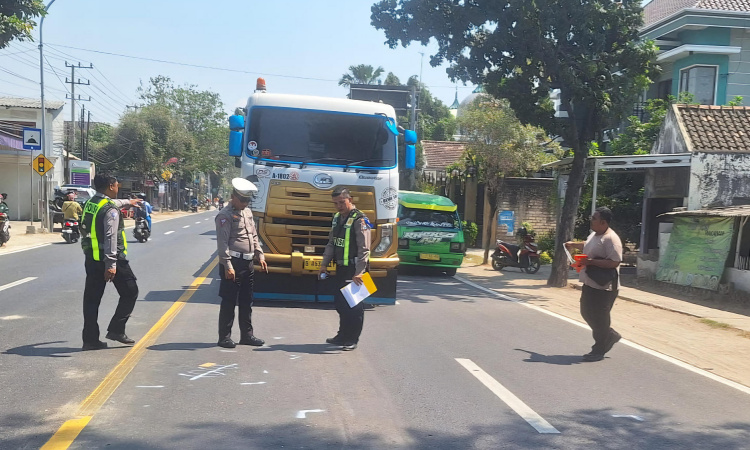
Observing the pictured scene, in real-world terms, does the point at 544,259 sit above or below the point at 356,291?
below

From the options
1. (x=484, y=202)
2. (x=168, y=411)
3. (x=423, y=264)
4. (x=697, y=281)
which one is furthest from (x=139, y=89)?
(x=168, y=411)

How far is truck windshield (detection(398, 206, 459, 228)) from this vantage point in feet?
58.6

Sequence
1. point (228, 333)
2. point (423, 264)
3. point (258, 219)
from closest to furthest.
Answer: point (228, 333) < point (258, 219) < point (423, 264)

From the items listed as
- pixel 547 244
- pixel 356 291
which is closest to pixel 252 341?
pixel 356 291

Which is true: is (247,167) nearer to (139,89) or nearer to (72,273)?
(72,273)

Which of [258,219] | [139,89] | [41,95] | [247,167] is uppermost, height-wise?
[139,89]

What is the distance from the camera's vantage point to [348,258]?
811 cm

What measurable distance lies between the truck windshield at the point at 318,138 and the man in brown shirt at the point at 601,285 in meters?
3.79

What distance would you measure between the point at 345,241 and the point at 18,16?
10.5 meters

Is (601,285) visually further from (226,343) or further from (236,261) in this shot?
(226,343)

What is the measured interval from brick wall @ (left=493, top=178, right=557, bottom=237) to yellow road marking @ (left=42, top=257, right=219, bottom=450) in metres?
18.9

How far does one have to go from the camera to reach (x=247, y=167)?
420 inches

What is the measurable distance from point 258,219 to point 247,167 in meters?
0.82

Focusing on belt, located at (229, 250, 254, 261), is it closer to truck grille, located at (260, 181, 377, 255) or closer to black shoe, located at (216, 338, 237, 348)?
black shoe, located at (216, 338, 237, 348)
